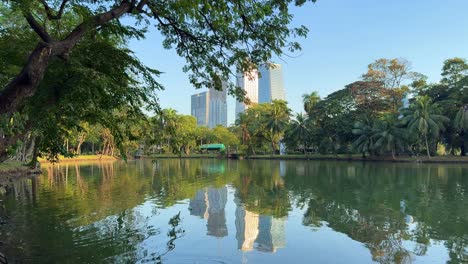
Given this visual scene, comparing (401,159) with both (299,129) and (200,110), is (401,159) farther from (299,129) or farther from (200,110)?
(200,110)

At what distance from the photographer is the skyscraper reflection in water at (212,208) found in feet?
40.1

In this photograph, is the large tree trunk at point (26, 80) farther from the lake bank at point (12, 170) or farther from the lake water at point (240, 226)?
Answer: the lake bank at point (12, 170)

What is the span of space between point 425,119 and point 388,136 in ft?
16.3

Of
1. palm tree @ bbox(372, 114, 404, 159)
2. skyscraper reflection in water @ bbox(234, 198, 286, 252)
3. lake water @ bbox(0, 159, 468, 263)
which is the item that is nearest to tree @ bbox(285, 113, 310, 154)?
palm tree @ bbox(372, 114, 404, 159)

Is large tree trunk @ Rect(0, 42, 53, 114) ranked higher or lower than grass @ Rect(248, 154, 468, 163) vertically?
higher

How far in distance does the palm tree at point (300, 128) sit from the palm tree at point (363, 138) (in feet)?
37.8

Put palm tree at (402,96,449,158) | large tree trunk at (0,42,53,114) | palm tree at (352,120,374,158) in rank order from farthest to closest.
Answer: palm tree at (352,120,374,158)
palm tree at (402,96,449,158)
large tree trunk at (0,42,53,114)

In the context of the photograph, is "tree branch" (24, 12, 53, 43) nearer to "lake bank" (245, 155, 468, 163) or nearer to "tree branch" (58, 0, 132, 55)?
"tree branch" (58, 0, 132, 55)

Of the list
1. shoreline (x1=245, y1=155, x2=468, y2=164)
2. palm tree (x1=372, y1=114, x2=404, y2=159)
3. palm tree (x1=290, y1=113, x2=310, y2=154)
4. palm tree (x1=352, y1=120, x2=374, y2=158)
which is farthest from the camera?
palm tree (x1=290, y1=113, x2=310, y2=154)

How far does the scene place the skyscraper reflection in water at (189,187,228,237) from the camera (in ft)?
40.1

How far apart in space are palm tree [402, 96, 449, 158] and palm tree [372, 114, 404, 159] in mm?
1847

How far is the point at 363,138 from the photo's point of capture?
5556cm

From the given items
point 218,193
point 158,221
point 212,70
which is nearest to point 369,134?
point 218,193

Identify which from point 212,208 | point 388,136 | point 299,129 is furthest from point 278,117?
point 212,208
